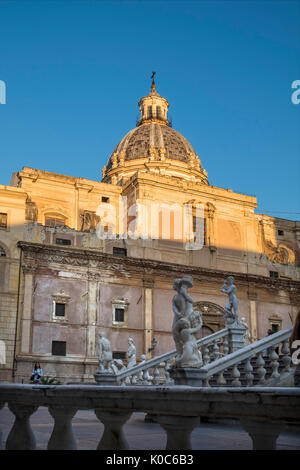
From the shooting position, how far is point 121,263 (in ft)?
99.9

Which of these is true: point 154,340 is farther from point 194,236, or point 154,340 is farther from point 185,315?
point 185,315

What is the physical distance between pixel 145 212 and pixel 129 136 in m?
17.5

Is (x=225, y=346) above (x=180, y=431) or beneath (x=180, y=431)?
above

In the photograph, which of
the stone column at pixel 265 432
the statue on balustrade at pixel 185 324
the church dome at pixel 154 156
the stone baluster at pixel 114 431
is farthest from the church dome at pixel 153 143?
the stone column at pixel 265 432

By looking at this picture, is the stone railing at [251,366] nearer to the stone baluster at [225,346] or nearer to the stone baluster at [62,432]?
the stone baluster at [225,346]

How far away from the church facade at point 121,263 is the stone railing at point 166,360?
34.2 ft

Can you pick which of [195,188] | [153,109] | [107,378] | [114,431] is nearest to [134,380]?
[107,378]

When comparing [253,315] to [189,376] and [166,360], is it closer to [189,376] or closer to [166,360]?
[166,360]

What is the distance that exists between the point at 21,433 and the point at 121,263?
83.1 ft

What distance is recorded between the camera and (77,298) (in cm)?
2891

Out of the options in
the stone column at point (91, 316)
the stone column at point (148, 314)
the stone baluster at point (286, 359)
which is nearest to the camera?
the stone baluster at point (286, 359)

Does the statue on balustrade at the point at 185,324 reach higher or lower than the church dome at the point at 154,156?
lower

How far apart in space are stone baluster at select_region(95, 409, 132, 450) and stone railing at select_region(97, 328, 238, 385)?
1040 centimetres

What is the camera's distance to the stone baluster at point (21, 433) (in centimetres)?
504
